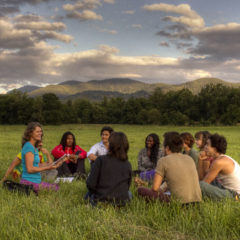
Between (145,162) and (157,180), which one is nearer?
(157,180)

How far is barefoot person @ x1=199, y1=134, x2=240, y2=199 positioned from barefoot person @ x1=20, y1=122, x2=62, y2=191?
10.8ft

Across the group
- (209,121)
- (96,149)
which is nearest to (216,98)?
(209,121)

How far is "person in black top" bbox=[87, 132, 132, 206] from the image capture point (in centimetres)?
531

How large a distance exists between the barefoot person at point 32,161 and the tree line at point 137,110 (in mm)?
68944

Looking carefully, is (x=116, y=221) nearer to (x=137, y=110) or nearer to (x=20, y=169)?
(x=20, y=169)

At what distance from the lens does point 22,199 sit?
571 cm

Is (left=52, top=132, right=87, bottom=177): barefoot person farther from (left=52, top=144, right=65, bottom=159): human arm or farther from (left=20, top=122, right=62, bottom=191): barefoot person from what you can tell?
(left=20, top=122, right=62, bottom=191): barefoot person

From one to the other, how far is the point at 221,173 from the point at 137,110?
83.7 metres

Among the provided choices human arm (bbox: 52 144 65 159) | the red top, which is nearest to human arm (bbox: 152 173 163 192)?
the red top

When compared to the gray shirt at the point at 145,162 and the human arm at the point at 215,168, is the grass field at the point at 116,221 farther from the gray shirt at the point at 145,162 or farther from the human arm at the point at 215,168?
the gray shirt at the point at 145,162

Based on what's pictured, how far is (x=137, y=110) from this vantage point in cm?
8944

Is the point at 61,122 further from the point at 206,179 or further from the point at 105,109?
the point at 206,179

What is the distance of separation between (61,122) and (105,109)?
17144 mm

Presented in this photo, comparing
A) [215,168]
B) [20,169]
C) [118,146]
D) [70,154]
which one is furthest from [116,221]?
[70,154]
